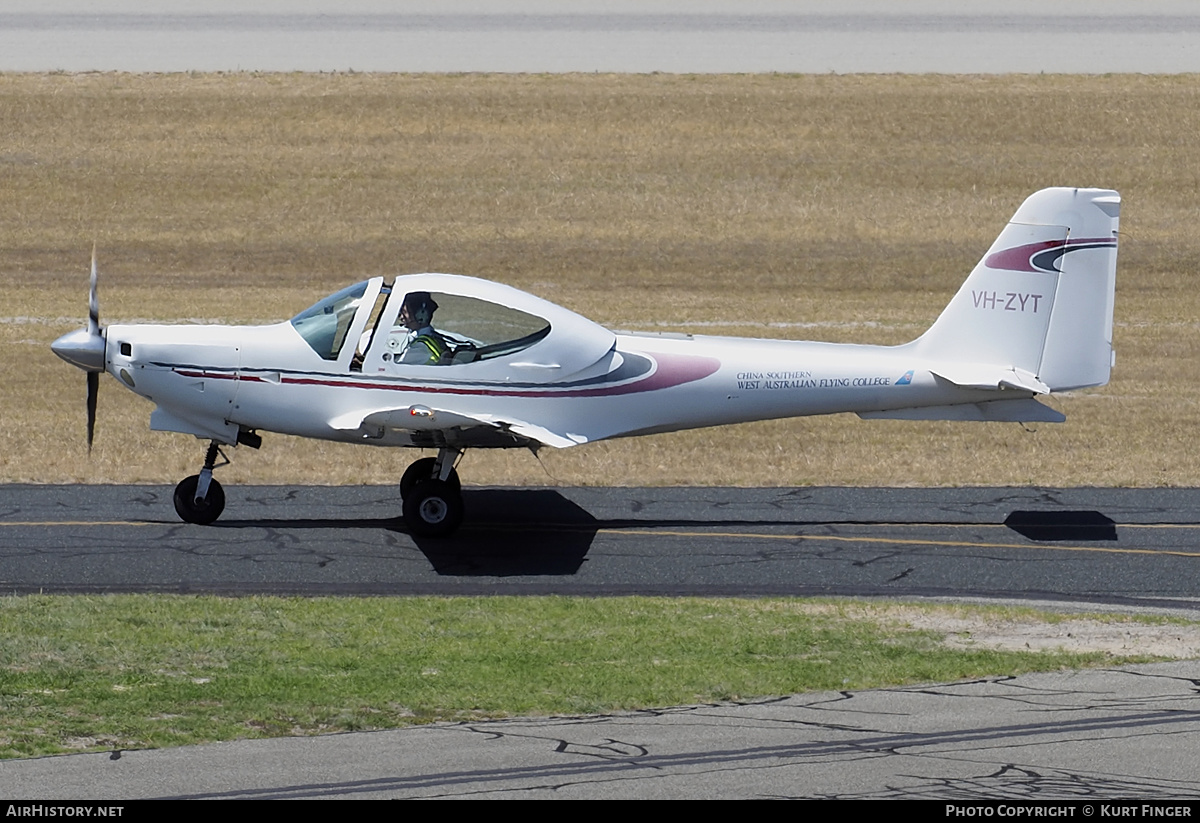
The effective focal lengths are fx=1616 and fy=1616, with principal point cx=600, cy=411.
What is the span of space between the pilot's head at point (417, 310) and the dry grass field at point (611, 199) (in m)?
5.96

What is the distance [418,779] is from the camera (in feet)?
26.0

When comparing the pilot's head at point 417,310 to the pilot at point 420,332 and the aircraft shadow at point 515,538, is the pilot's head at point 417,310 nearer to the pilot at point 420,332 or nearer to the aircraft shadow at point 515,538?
the pilot at point 420,332

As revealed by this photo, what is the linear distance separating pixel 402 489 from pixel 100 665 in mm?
5615

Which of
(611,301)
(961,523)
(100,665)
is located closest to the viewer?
(100,665)

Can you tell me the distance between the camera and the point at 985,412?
15430 millimetres

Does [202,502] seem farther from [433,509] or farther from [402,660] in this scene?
[402,660]

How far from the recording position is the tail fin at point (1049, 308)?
15336 mm

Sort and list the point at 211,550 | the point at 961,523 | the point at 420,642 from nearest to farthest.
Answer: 1. the point at 420,642
2. the point at 211,550
3. the point at 961,523

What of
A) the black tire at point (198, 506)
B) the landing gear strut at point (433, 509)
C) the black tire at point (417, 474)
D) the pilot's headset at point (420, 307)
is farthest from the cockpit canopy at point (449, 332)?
the black tire at point (198, 506)

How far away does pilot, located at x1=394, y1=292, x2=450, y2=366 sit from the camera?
14578mm

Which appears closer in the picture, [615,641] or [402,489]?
[615,641]

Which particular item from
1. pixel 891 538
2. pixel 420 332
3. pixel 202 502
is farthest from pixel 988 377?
pixel 202 502

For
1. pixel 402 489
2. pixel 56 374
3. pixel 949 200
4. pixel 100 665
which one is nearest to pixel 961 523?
pixel 402 489

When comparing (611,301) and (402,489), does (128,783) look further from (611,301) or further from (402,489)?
(611,301)
